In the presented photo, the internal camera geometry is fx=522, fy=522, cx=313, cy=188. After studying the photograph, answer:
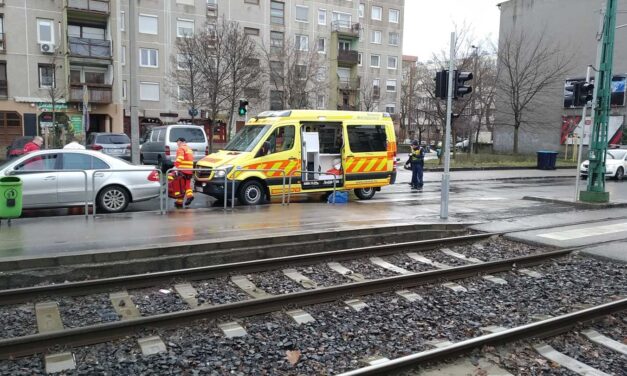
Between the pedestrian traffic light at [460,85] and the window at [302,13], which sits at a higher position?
Result: the window at [302,13]

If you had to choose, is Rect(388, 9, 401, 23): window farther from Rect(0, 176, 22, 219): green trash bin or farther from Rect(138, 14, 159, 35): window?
Rect(0, 176, 22, 219): green trash bin

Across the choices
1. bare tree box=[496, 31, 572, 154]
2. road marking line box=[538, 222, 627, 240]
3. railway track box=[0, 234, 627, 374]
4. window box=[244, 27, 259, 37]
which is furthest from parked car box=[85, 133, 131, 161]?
window box=[244, 27, 259, 37]

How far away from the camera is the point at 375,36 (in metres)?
64.9

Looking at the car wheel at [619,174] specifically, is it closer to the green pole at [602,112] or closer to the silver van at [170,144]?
the green pole at [602,112]

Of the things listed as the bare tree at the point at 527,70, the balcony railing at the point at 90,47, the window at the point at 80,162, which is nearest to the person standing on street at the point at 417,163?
the window at the point at 80,162

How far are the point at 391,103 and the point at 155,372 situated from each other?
64.7 m

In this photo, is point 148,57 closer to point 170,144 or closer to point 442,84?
point 170,144

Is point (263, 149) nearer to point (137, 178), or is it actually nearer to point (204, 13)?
point (137, 178)

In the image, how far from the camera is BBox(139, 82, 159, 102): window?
47.4 meters

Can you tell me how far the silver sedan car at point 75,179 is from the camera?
1122 cm

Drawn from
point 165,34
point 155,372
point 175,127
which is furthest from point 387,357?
point 165,34

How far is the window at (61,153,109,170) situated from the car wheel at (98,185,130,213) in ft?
1.77

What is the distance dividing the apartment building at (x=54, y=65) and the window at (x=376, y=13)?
3335 centimetres

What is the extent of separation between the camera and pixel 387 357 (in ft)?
16.9
